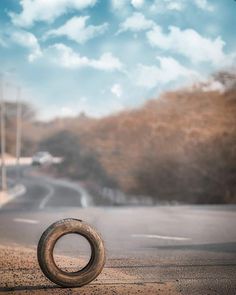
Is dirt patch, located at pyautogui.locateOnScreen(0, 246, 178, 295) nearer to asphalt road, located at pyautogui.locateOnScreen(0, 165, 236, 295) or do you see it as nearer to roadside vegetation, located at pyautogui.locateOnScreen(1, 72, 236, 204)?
asphalt road, located at pyautogui.locateOnScreen(0, 165, 236, 295)

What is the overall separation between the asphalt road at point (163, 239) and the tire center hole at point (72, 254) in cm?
14

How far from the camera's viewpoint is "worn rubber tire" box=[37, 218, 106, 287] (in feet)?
23.2

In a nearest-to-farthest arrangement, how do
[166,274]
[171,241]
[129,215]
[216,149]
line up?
[166,274]
[171,241]
[129,215]
[216,149]

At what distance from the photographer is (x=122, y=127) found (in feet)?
182

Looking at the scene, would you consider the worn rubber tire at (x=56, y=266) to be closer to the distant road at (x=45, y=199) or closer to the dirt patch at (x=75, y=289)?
A: the dirt patch at (x=75, y=289)

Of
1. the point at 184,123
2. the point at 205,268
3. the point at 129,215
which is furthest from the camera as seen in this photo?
the point at 184,123

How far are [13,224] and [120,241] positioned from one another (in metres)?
4.88

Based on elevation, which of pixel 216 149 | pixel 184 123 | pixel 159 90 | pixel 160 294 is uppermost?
pixel 159 90

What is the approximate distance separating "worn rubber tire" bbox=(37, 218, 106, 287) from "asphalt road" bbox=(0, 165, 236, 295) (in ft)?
1.82

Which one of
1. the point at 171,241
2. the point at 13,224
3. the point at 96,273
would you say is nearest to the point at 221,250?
the point at 171,241

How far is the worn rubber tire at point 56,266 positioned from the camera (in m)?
7.08

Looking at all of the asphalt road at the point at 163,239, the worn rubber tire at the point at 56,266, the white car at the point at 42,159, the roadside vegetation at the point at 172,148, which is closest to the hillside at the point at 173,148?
the roadside vegetation at the point at 172,148

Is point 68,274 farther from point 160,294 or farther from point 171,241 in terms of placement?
point 171,241

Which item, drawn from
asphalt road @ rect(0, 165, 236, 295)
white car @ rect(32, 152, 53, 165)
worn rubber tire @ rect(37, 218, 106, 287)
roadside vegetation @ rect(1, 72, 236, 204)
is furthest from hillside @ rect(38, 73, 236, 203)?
worn rubber tire @ rect(37, 218, 106, 287)
